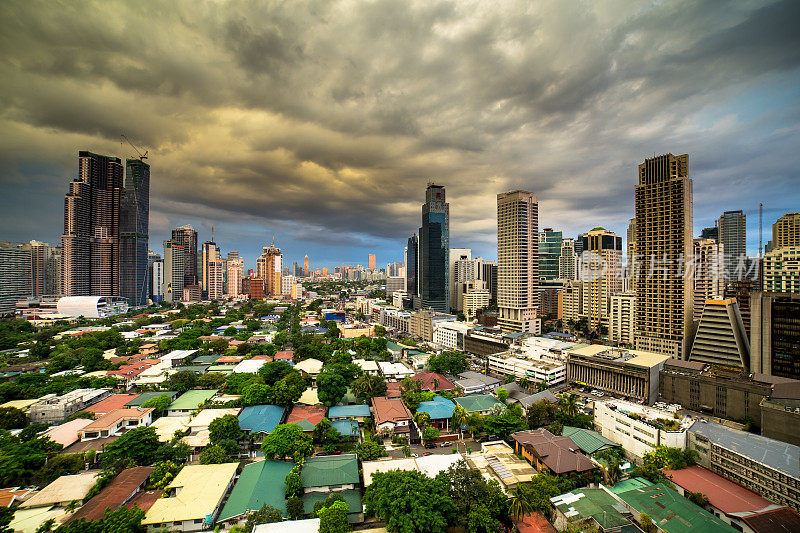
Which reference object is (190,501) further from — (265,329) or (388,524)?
(265,329)

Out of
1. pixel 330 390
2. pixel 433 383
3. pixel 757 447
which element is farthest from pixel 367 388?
pixel 757 447

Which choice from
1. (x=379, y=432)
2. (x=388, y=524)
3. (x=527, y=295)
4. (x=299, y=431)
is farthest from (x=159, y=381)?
(x=527, y=295)

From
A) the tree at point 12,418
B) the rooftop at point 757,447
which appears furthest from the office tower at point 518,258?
the tree at point 12,418

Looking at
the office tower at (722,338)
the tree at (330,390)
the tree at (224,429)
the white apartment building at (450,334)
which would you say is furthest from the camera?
the white apartment building at (450,334)

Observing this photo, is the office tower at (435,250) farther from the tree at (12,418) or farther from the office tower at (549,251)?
the tree at (12,418)

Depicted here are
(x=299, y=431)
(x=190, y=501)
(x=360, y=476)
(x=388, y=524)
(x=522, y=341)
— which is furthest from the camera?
(x=522, y=341)

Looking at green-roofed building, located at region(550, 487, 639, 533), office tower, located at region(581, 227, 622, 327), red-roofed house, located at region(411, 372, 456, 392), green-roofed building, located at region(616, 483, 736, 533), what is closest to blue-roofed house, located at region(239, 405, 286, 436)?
red-roofed house, located at region(411, 372, 456, 392)
